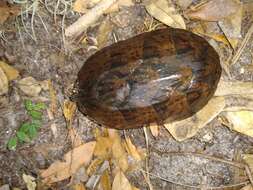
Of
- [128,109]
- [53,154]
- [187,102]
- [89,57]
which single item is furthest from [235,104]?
[53,154]

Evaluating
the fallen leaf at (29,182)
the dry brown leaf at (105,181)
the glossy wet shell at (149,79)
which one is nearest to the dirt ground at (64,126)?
the fallen leaf at (29,182)

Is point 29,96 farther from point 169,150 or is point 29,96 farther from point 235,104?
point 235,104

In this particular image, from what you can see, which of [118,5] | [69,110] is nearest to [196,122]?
[69,110]

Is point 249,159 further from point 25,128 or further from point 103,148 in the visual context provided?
point 25,128

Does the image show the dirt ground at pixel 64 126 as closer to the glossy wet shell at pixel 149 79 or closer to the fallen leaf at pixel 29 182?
the fallen leaf at pixel 29 182

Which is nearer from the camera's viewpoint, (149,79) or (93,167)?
(149,79)

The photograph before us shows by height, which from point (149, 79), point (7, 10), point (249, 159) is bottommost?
point (249, 159)
